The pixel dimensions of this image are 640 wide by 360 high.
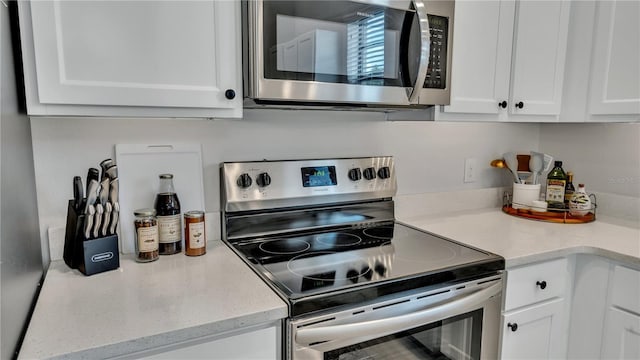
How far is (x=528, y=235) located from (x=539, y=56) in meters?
0.74

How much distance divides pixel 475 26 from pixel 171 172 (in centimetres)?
123

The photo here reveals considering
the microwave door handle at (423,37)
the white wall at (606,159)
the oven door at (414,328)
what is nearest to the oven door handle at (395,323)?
the oven door at (414,328)

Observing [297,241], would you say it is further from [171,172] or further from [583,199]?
[583,199]

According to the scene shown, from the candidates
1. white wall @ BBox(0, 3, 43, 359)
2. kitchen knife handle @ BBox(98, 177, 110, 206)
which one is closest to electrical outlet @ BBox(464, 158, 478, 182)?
kitchen knife handle @ BBox(98, 177, 110, 206)

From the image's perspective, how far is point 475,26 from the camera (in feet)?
5.14

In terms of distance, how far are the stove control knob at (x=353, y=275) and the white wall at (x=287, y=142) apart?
0.59m

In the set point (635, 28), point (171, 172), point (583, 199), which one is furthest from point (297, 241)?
point (635, 28)

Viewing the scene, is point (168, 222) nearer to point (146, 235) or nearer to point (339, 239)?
point (146, 235)

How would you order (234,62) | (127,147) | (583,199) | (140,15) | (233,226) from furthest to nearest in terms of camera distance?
(583,199), (233,226), (127,147), (234,62), (140,15)

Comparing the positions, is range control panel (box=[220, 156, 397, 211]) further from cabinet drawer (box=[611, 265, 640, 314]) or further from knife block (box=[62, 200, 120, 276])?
cabinet drawer (box=[611, 265, 640, 314])

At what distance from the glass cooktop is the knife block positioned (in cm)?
39

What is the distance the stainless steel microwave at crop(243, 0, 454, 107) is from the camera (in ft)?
3.91

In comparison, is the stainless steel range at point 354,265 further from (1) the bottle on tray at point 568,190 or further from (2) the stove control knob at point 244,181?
(1) the bottle on tray at point 568,190

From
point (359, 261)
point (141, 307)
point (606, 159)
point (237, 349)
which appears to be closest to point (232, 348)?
point (237, 349)
